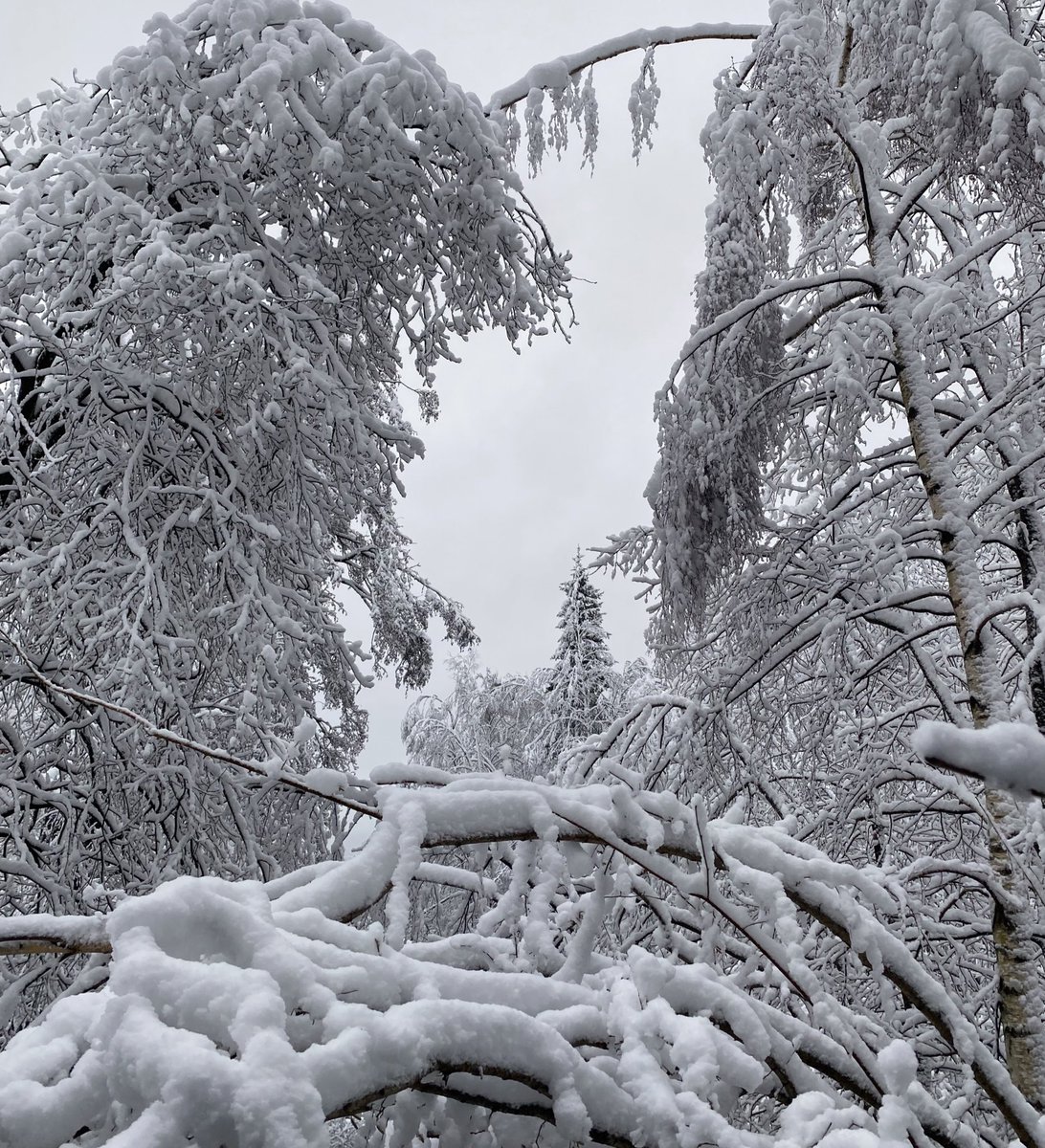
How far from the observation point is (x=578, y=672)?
2144 centimetres

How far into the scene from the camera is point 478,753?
20.6 meters

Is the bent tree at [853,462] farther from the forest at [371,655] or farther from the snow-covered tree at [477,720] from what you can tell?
the snow-covered tree at [477,720]

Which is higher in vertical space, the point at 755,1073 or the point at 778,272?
the point at 778,272

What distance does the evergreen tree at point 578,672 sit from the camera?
20.7m

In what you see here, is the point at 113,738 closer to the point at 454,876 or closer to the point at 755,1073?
the point at 454,876

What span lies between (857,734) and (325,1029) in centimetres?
498

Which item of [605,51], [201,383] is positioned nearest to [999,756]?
[201,383]

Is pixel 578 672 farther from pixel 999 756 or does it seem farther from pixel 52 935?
pixel 999 756

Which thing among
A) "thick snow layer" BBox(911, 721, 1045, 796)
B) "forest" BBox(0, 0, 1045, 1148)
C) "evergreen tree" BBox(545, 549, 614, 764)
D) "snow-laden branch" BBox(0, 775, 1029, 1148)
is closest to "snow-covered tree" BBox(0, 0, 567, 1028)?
"forest" BBox(0, 0, 1045, 1148)

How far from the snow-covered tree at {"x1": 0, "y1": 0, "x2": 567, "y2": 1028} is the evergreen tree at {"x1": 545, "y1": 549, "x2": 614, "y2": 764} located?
51.6 ft

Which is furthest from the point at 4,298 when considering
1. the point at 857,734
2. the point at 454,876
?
the point at 857,734

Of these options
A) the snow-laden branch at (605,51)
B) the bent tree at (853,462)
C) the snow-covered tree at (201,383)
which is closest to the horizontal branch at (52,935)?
the snow-covered tree at (201,383)

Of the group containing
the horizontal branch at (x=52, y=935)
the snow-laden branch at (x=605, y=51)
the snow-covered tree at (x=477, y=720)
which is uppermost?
the snow-covered tree at (x=477, y=720)

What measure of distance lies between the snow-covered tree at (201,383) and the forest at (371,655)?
0.02 meters
